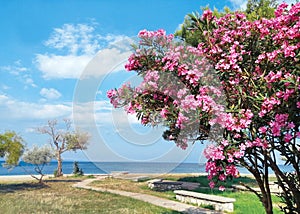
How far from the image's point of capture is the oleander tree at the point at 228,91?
368cm

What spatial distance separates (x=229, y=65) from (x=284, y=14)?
118 centimetres

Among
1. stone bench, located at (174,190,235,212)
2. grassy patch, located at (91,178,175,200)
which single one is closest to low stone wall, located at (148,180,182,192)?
grassy patch, located at (91,178,175,200)

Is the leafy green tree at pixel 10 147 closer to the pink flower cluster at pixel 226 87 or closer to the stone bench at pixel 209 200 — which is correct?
the stone bench at pixel 209 200

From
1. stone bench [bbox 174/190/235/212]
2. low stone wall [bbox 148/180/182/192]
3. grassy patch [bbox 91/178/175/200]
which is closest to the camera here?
→ stone bench [bbox 174/190/235/212]

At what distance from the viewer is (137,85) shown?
4.61 meters

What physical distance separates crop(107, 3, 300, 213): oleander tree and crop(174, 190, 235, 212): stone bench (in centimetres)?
430

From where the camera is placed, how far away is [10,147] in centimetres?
1702

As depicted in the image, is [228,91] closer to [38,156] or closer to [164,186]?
[164,186]

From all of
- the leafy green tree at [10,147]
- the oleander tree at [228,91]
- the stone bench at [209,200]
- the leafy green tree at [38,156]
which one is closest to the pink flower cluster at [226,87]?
the oleander tree at [228,91]

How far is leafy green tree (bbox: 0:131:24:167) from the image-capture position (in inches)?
659

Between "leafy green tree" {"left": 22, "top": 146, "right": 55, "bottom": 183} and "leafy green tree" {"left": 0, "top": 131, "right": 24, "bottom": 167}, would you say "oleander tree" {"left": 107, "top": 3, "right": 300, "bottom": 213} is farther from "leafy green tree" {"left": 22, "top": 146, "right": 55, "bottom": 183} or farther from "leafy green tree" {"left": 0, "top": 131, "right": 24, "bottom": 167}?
"leafy green tree" {"left": 22, "top": 146, "right": 55, "bottom": 183}

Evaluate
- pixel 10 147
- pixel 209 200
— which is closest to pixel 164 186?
pixel 209 200

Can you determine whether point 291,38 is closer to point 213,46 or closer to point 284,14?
point 284,14

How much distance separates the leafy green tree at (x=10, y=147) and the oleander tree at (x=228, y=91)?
14039mm
